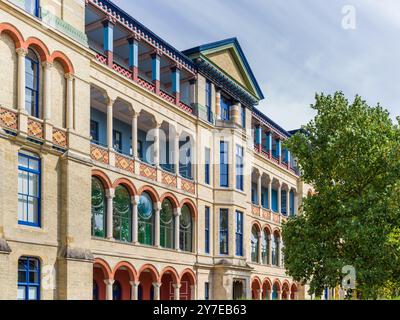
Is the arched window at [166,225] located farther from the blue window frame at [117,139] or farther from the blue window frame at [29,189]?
the blue window frame at [29,189]

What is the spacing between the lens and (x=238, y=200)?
122 ft

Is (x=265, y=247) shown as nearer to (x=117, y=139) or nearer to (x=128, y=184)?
(x=117, y=139)

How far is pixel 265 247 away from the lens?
45.4m

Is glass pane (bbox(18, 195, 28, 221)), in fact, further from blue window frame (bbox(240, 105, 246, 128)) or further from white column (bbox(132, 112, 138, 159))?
blue window frame (bbox(240, 105, 246, 128))

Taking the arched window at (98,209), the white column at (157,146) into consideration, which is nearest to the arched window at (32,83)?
the arched window at (98,209)

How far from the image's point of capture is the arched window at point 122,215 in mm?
27859

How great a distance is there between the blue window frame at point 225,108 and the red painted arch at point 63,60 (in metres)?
15.9

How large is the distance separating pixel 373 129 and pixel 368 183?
2593 mm

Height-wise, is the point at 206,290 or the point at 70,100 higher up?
the point at 70,100

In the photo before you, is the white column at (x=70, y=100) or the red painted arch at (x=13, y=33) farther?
the white column at (x=70, y=100)

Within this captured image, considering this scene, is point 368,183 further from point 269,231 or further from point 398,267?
point 269,231

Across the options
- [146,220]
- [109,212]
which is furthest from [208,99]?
[109,212]

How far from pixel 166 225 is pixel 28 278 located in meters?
11.9

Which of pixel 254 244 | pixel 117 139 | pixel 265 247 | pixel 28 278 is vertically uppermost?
pixel 117 139
